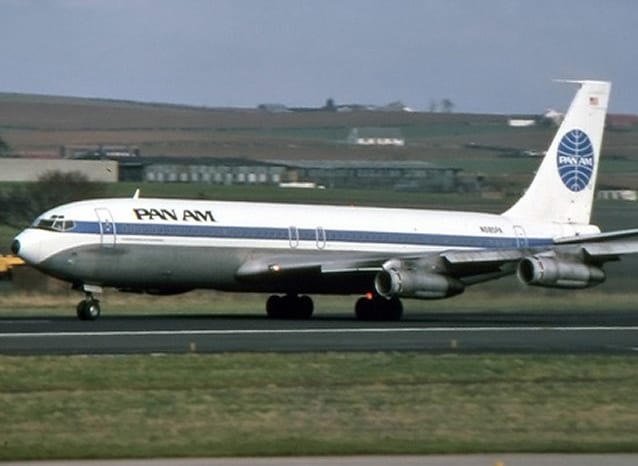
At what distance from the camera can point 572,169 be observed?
50281 millimetres

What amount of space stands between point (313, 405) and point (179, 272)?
20.0 meters

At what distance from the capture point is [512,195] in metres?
74.6

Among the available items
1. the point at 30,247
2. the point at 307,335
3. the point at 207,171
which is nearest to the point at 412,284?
the point at 307,335

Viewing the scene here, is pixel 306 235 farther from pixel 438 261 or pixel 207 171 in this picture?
pixel 207 171

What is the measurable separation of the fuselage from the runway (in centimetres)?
114

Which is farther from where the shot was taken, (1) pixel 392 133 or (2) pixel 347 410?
(1) pixel 392 133

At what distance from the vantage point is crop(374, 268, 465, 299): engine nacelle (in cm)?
4241

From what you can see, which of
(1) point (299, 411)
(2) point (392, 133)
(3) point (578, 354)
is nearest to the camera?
(1) point (299, 411)

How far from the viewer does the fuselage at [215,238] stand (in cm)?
4131

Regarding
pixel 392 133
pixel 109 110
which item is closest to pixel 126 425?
pixel 392 133

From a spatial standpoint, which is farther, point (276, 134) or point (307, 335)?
point (276, 134)

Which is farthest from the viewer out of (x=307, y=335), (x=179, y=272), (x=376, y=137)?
(x=376, y=137)

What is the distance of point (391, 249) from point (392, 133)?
2450 inches

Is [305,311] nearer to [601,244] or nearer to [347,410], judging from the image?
[601,244]
